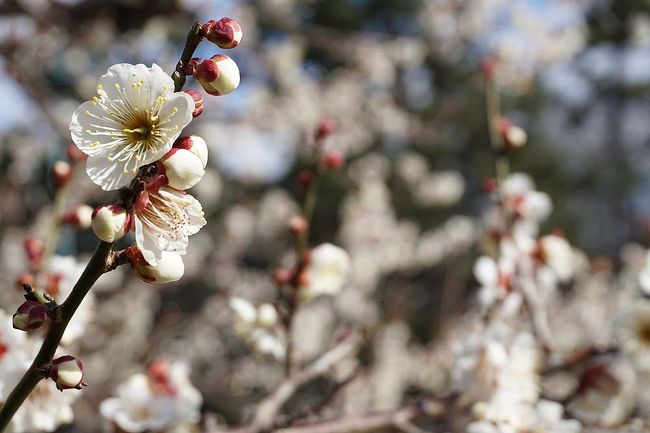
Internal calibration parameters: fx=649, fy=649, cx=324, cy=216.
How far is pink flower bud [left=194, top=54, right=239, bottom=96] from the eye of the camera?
0.59m

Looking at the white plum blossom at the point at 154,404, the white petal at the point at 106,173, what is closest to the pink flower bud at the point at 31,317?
the white petal at the point at 106,173

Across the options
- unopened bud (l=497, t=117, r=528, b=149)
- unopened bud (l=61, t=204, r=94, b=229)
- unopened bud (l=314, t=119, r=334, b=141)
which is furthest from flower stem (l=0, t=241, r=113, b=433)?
unopened bud (l=497, t=117, r=528, b=149)

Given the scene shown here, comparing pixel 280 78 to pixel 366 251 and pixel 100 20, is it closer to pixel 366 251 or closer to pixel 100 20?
pixel 366 251

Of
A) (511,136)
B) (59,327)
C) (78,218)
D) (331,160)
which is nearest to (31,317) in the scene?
(59,327)

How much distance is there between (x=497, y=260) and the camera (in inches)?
53.6

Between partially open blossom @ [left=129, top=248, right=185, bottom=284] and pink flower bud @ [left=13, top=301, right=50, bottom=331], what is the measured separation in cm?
8

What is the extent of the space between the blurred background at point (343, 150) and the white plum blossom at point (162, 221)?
1.06 metres

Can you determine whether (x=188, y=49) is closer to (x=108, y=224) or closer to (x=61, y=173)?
(x=108, y=224)

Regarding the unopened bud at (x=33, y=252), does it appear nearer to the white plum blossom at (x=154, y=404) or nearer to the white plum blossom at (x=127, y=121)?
the white plum blossom at (x=154, y=404)

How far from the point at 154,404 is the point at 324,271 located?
36 cm

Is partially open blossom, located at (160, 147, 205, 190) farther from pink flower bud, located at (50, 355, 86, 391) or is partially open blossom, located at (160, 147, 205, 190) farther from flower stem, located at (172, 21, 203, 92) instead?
pink flower bud, located at (50, 355, 86, 391)

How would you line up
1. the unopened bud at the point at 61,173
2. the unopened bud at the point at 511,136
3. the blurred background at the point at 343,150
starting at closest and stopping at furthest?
the unopened bud at the point at 61,173 < the unopened bud at the point at 511,136 < the blurred background at the point at 343,150

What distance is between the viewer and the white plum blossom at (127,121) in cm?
59

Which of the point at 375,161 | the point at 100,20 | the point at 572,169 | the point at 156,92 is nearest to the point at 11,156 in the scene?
the point at 100,20
